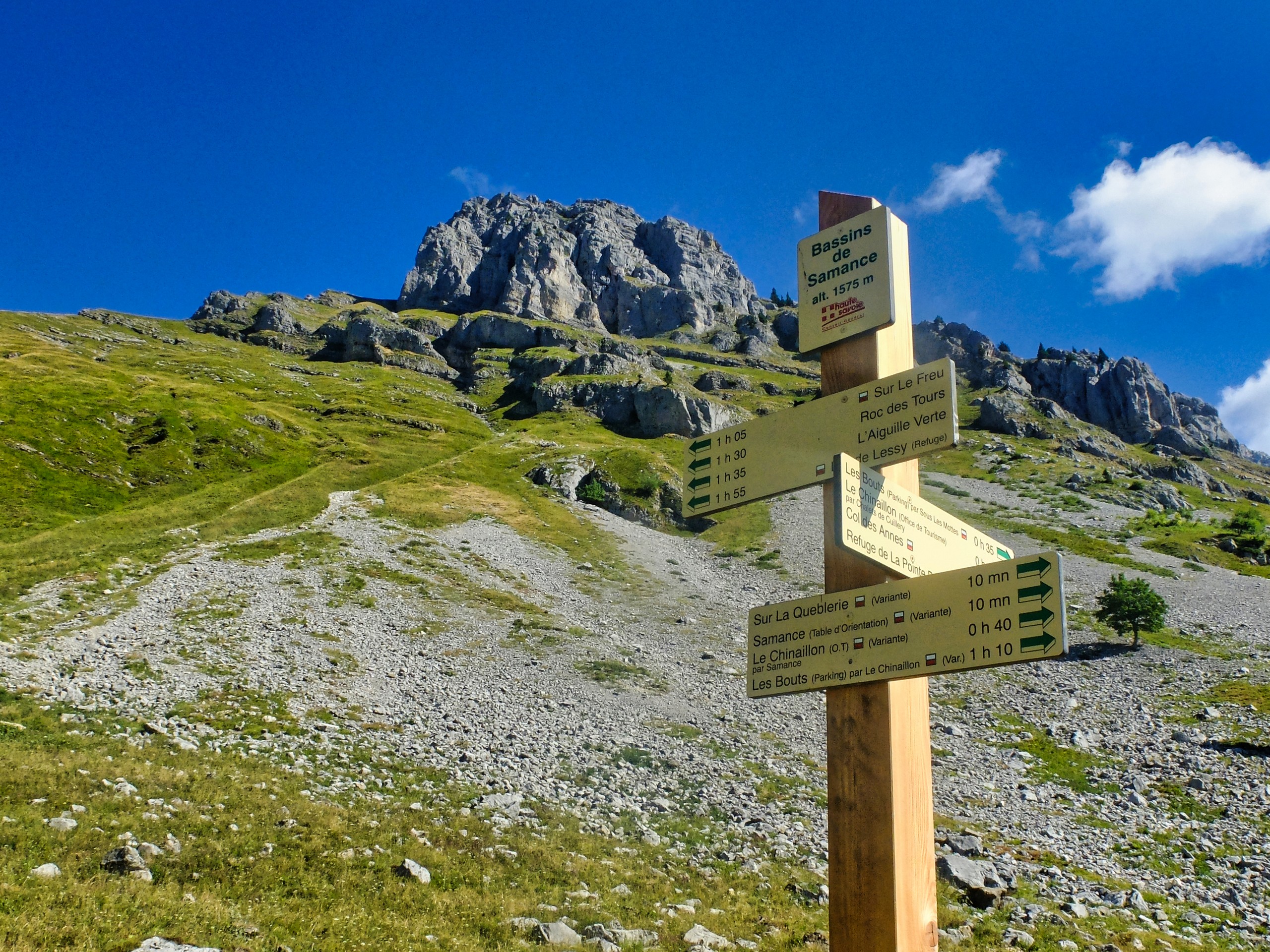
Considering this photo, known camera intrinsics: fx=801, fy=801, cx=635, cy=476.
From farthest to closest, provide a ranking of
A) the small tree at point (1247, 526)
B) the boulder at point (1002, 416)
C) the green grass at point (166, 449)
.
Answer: the boulder at point (1002, 416) → the small tree at point (1247, 526) → the green grass at point (166, 449)

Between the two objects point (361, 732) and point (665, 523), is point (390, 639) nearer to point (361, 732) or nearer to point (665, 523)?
point (361, 732)

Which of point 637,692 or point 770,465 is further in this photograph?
point 637,692

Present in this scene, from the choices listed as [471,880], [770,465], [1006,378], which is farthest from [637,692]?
[1006,378]

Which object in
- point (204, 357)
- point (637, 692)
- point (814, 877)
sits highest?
point (204, 357)

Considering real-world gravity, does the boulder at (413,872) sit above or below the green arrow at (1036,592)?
below

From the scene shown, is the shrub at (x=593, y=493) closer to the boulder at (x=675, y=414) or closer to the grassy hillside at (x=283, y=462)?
the grassy hillside at (x=283, y=462)

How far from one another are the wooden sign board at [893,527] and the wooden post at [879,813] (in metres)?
0.13

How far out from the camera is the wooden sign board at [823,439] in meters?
5.18

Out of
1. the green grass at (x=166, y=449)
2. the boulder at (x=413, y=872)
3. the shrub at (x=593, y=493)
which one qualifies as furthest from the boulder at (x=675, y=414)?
the boulder at (x=413, y=872)

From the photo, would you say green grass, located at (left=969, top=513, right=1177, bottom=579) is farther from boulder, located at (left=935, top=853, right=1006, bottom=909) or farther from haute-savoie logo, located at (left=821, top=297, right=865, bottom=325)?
haute-savoie logo, located at (left=821, top=297, right=865, bottom=325)

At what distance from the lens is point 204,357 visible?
17138 centimetres

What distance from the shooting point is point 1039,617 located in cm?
444

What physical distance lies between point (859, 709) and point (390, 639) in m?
33.4

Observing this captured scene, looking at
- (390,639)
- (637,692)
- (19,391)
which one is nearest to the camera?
(637,692)
